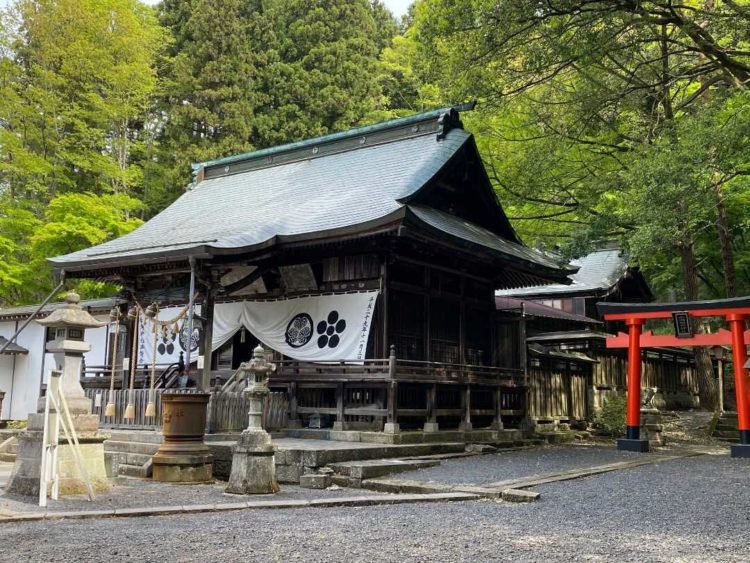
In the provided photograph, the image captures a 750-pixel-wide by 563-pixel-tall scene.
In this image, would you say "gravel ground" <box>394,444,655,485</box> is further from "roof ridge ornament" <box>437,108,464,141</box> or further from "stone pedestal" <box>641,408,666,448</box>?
"roof ridge ornament" <box>437,108,464,141</box>

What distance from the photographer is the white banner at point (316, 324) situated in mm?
13047

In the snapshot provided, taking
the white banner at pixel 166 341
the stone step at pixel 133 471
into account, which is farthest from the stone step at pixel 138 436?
the white banner at pixel 166 341

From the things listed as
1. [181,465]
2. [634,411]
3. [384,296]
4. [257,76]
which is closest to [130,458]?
[181,465]

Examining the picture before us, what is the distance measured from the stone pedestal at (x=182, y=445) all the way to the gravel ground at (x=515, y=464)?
291 cm

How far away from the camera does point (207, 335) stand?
41.9ft

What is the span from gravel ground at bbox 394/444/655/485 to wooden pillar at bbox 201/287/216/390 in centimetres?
417

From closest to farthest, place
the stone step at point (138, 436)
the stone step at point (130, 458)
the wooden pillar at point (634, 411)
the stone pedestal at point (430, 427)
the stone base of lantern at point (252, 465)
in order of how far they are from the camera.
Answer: the stone base of lantern at point (252, 465), the stone step at point (130, 458), the stone step at point (138, 436), the stone pedestal at point (430, 427), the wooden pillar at point (634, 411)

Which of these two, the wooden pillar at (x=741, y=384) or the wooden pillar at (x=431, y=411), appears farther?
the wooden pillar at (x=431, y=411)

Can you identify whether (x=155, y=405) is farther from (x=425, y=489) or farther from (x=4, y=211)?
(x=4, y=211)

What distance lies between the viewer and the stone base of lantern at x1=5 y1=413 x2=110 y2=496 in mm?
7993

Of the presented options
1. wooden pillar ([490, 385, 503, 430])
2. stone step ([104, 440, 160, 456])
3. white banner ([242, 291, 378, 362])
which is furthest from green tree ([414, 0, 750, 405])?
stone step ([104, 440, 160, 456])

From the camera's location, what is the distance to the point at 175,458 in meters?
9.88

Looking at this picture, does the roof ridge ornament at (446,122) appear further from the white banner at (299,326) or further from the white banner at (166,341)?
the white banner at (166,341)

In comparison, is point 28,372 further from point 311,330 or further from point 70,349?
point 70,349
